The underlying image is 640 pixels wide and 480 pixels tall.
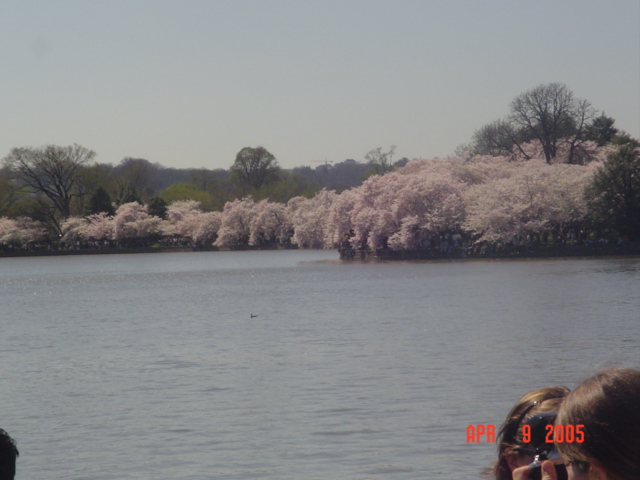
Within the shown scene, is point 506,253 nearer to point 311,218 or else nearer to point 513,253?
point 513,253

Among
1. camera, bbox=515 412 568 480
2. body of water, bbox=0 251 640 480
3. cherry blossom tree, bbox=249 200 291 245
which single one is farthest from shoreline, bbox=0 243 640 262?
camera, bbox=515 412 568 480

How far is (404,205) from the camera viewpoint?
69.6 metres

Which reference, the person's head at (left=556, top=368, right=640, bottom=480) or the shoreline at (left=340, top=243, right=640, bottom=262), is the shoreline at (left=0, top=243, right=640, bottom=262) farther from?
the person's head at (left=556, top=368, right=640, bottom=480)

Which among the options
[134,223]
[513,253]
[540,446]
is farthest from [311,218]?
[540,446]

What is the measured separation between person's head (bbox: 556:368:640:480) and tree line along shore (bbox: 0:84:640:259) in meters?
58.1

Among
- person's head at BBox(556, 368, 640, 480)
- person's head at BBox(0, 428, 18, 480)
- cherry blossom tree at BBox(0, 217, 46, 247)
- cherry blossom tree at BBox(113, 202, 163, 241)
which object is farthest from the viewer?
cherry blossom tree at BBox(113, 202, 163, 241)

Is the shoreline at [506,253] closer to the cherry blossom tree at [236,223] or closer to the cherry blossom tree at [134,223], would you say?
the cherry blossom tree at [236,223]

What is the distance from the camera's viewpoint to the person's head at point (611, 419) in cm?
190

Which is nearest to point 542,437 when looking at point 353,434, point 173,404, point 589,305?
point 353,434

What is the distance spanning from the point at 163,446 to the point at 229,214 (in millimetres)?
95141

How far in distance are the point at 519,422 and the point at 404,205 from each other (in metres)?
67.6

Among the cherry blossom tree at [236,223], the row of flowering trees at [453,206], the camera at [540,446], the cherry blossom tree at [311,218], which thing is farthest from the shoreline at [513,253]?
the camera at [540,446]

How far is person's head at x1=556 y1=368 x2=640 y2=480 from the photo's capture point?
1900mm

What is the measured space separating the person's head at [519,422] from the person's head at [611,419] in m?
0.25
